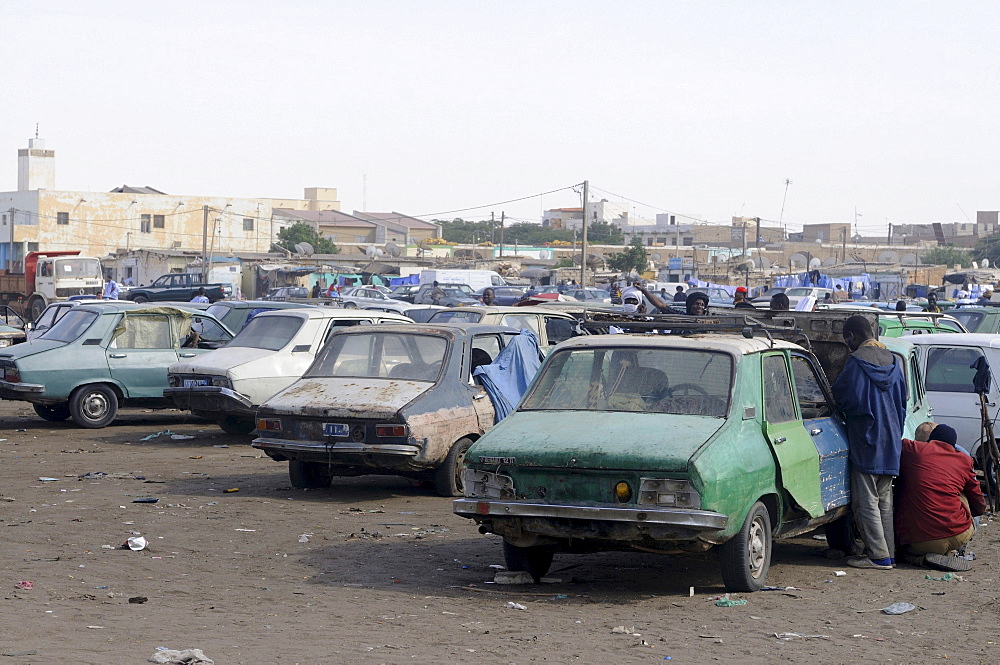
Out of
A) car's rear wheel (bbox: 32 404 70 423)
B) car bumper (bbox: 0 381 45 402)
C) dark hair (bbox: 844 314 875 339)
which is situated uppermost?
dark hair (bbox: 844 314 875 339)

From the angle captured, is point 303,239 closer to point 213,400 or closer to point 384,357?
point 213,400

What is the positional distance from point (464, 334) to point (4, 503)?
171 inches

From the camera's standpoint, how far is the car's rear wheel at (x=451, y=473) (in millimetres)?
10805

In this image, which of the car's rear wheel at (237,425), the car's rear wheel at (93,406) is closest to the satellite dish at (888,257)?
the car's rear wheel at (237,425)

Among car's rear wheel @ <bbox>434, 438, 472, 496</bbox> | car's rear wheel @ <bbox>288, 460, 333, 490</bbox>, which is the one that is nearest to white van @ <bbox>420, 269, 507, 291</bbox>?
car's rear wheel @ <bbox>288, 460, 333, 490</bbox>

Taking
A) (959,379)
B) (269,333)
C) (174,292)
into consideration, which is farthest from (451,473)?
(174,292)

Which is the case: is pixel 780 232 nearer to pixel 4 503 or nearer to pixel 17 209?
pixel 17 209

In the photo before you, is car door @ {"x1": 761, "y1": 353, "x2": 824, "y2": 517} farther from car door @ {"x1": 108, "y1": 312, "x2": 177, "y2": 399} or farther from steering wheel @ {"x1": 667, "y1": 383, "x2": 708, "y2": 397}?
car door @ {"x1": 108, "y1": 312, "x2": 177, "y2": 399}

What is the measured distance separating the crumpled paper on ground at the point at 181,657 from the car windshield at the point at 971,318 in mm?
16031

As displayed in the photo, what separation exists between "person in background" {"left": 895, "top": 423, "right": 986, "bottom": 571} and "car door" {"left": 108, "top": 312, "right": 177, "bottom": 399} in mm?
10445

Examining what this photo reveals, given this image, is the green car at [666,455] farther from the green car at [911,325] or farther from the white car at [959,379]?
the green car at [911,325]

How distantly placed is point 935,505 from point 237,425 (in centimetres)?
965

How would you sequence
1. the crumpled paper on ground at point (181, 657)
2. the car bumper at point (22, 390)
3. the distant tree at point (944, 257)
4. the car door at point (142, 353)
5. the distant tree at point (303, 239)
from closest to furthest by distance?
the crumpled paper on ground at point (181, 657)
the car bumper at point (22, 390)
the car door at point (142, 353)
the distant tree at point (303, 239)
the distant tree at point (944, 257)

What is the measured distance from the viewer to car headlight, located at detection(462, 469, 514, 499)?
7120mm
